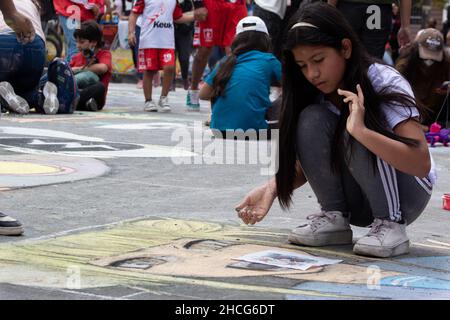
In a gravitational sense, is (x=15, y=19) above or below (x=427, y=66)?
above

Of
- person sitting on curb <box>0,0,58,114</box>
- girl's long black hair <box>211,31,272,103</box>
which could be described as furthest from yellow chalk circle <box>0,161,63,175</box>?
person sitting on curb <box>0,0,58,114</box>

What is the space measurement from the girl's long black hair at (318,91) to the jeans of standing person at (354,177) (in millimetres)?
40

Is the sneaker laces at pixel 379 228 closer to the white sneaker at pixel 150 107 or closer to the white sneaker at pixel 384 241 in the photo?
the white sneaker at pixel 384 241

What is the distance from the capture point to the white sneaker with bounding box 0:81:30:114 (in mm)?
9023

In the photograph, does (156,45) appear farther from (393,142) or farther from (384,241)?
(393,142)

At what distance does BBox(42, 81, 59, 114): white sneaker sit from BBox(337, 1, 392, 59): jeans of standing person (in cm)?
329

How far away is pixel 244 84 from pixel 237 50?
35 centimetres

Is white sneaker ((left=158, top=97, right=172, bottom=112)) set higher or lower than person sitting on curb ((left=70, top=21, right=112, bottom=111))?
lower

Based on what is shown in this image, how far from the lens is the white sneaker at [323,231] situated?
13.3ft

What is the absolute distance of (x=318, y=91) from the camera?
4.04m

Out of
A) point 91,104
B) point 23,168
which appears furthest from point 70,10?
point 23,168

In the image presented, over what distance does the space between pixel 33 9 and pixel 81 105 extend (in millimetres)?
1922

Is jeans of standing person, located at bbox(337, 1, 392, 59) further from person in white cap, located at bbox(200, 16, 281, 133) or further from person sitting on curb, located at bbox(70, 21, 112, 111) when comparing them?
person sitting on curb, located at bbox(70, 21, 112, 111)

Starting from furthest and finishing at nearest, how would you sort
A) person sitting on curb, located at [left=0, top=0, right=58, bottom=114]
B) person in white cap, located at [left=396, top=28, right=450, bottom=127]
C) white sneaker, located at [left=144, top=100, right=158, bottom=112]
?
1. white sneaker, located at [left=144, top=100, right=158, bottom=112]
2. person in white cap, located at [left=396, top=28, right=450, bottom=127]
3. person sitting on curb, located at [left=0, top=0, right=58, bottom=114]
